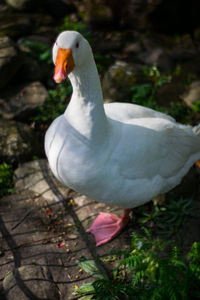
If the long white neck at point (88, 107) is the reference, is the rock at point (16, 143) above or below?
below

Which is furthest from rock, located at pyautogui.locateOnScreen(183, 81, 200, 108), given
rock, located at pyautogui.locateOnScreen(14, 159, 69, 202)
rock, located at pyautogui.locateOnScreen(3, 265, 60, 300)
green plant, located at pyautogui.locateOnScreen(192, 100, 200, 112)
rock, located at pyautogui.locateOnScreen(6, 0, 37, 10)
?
rock, located at pyautogui.locateOnScreen(6, 0, 37, 10)

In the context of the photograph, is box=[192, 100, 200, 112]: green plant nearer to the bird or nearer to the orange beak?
the bird

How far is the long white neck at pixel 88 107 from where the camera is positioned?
2396mm

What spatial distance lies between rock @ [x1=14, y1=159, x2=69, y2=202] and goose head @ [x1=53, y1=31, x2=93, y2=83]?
6.06 ft

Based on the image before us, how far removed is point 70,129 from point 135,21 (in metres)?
4.76

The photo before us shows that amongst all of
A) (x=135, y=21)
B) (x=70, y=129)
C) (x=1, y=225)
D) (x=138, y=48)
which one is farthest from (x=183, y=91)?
(x=1, y=225)

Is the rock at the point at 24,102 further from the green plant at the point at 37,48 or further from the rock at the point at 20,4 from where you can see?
the rock at the point at 20,4

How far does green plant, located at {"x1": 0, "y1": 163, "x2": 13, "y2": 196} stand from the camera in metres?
3.61

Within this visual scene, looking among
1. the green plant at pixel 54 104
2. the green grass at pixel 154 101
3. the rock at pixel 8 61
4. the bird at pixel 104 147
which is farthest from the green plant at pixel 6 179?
the green grass at pixel 154 101

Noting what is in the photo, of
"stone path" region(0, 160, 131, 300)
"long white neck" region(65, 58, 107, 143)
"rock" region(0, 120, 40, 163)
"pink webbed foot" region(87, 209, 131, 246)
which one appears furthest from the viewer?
"rock" region(0, 120, 40, 163)

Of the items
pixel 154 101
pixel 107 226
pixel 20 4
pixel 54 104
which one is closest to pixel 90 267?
pixel 107 226

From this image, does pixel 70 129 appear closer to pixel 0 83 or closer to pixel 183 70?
pixel 0 83

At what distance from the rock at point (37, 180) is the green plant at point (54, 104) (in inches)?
33.2

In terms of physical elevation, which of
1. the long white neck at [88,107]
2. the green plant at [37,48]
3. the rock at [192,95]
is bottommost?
the rock at [192,95]
